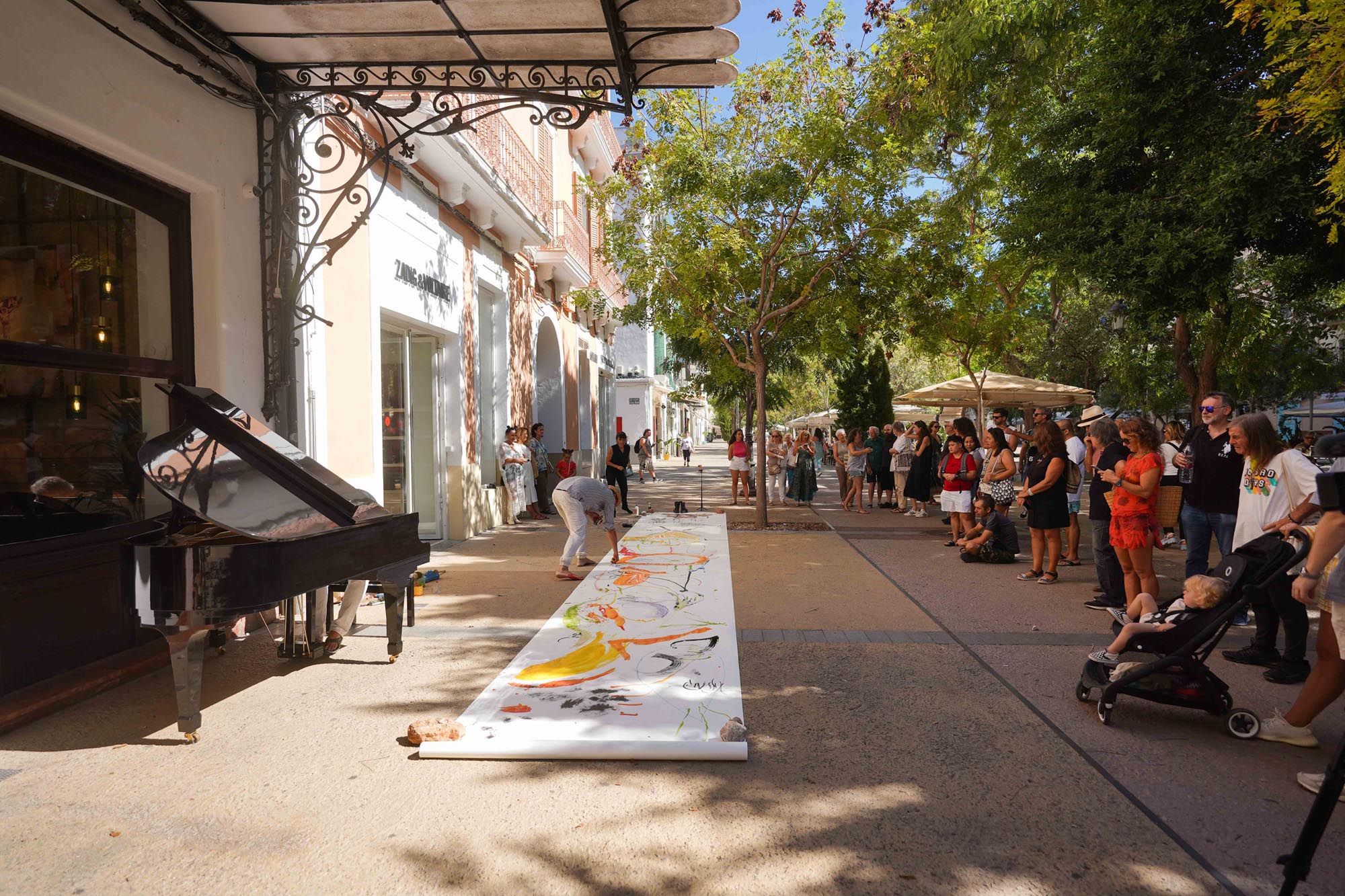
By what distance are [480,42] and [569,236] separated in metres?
12.1

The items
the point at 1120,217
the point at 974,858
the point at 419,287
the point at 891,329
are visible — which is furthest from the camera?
the point at 891,329

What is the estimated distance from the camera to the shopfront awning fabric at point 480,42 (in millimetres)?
5789

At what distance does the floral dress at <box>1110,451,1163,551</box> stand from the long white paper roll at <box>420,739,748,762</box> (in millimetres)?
4187

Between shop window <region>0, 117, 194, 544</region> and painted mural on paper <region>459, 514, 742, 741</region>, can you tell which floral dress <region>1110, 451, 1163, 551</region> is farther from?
shop window <region>0, 117, 194, 544</region>

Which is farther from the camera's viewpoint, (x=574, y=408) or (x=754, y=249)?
(x=574, y=408)

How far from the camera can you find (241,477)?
15.2 ft

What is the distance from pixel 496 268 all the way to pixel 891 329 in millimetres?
7072

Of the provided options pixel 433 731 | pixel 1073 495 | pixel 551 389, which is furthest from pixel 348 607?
pixel 551 389

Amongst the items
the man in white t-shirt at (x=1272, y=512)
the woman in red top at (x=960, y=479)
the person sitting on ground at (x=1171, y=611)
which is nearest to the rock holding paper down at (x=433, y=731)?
the person sitting on ground at (x=1171, y=611)

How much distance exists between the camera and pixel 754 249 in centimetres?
1380

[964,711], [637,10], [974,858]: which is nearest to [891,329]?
[637,10]

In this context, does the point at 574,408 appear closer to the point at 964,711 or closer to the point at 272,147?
the point at 272,147

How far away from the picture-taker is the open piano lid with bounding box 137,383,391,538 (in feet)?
13.9

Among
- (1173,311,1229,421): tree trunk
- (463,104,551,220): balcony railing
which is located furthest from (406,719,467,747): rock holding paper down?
(1173,311,1229,421): tree trunk
